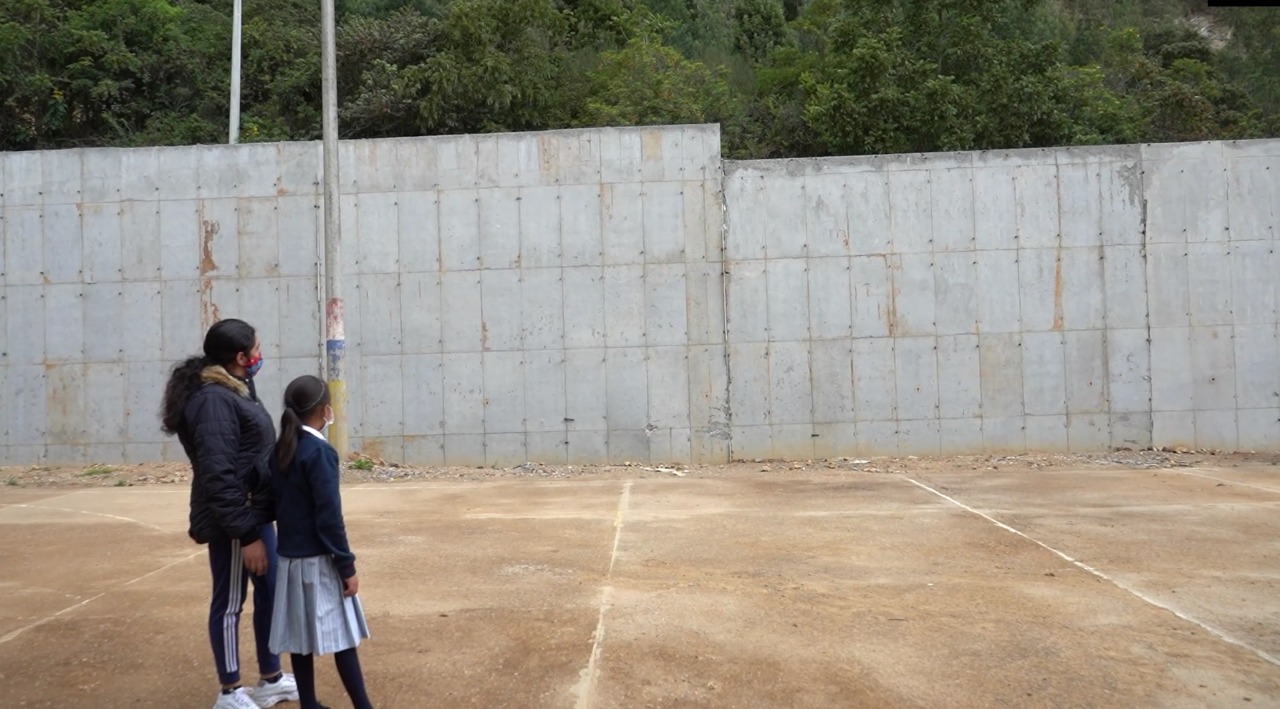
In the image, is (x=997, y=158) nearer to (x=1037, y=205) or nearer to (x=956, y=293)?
(x=1037, y=205)

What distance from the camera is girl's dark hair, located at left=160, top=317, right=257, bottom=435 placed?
14.1 ft

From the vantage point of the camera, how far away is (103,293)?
13430 mm

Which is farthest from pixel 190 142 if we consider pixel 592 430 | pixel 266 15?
pixel 592 430

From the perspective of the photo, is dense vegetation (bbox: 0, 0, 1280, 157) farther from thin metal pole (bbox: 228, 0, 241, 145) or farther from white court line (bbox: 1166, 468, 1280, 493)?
white court line (bbox: 1166, 468, 1280, 493)

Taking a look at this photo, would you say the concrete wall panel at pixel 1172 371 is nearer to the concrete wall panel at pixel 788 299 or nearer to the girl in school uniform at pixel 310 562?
the concrete wall panel at pixel 788 299

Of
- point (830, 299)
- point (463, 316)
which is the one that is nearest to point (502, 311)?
point (463, 316)

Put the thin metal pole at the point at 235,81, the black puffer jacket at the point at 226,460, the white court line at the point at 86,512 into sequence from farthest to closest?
the thin metal pole at the point at 235,81 < the white court line at the point at 86,512 < the black puffer jacket at the point at 226,460

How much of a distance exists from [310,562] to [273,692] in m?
0.90

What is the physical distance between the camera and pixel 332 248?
12.0m

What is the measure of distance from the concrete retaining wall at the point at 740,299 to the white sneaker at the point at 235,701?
8971mm

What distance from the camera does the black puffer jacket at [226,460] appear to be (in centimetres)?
409

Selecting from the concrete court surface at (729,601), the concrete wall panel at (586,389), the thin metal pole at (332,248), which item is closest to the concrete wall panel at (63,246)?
the thin metal pole at (332,248)

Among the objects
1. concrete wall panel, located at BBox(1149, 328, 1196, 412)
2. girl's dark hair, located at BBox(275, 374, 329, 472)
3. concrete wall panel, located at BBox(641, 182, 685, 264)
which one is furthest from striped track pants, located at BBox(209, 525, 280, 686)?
concrete wall panel, located at BBox(1149, 328, 1196, 412)

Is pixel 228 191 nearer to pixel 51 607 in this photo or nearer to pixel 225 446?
pixel 51 607
